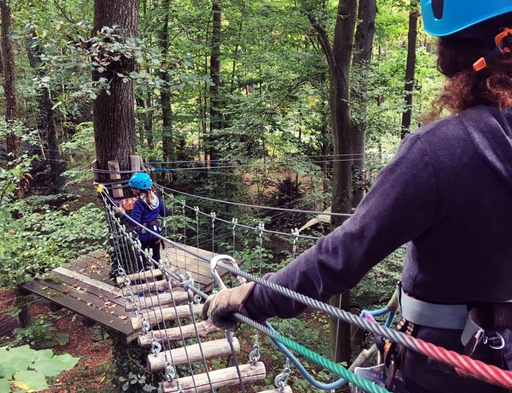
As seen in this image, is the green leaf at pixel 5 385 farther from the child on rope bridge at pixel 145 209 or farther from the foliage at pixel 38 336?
the foliage at pixel 38 336

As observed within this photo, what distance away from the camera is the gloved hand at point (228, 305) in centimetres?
81

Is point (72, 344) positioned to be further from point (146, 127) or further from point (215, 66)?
point (215, 66)

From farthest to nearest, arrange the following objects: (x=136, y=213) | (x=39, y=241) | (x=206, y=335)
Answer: (x=39, y=241)
(x=136, y=213)
(x=206, y=335)

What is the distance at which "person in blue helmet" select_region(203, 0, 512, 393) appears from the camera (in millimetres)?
581

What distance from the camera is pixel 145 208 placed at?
3.30m

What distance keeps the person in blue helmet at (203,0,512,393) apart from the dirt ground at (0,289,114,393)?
12.6 feet

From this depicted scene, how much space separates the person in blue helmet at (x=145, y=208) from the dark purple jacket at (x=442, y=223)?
2715mm

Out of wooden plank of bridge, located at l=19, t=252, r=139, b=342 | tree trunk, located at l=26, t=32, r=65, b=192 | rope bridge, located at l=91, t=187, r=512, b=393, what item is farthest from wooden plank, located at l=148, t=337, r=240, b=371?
tree trunk, located at l=26, t=32, r=65, b=192

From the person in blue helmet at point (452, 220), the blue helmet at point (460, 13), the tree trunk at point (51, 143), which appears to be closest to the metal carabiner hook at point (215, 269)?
the person in blue helmet at point (452, 220)

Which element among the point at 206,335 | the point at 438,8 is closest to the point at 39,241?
the point at 206,335

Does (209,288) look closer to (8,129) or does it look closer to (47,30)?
(47,30)

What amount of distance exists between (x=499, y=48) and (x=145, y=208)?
9.85 ft

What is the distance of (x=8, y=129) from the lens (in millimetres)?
6504

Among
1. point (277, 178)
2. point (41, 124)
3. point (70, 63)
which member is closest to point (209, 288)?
point (70, 63)
